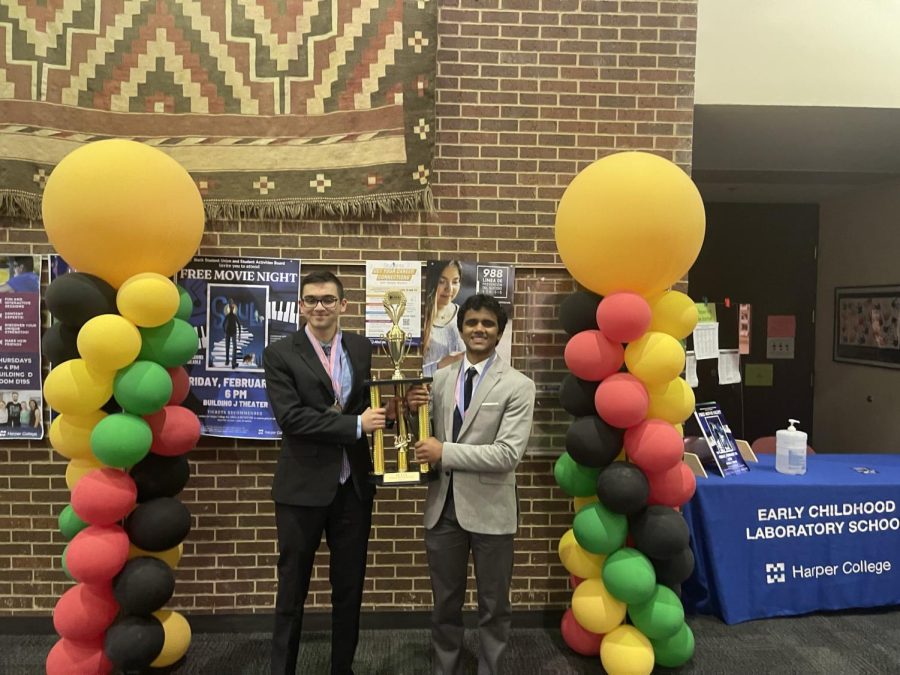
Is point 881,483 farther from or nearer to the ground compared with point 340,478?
nearer to the ground

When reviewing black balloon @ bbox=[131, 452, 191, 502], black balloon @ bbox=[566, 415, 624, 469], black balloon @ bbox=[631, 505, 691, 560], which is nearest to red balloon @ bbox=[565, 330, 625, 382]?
black balloon @ bbox=[566, 415, 624, 469]

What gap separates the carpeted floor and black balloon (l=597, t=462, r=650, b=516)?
87 centimetres

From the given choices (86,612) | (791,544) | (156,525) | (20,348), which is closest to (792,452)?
(791,544)

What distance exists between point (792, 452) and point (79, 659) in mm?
3368

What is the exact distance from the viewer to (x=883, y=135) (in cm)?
357

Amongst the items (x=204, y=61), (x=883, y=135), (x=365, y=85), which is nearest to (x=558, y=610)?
(x=365, y=85)

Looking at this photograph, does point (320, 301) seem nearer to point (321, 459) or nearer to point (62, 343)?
point (321, 459)

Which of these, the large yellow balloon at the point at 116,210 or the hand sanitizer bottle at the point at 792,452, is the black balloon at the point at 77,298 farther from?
the hand sanitizer bottle at the point at 792,452

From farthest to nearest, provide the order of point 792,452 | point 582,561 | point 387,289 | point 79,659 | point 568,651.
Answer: point 792,452
point 387,289
point 568,651
point 582,561
point 79,659

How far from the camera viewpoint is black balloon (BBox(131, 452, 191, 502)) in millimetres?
2182

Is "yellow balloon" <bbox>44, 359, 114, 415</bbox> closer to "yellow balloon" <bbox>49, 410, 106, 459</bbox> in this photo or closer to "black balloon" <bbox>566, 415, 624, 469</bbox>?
"yellow balloon" <bbox>49, 410, 106, 459</bbox>

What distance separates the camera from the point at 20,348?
2715mm

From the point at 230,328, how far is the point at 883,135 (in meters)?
4.07

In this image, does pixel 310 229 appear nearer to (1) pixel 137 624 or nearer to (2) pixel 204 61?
→ (2) pixel 204 61
